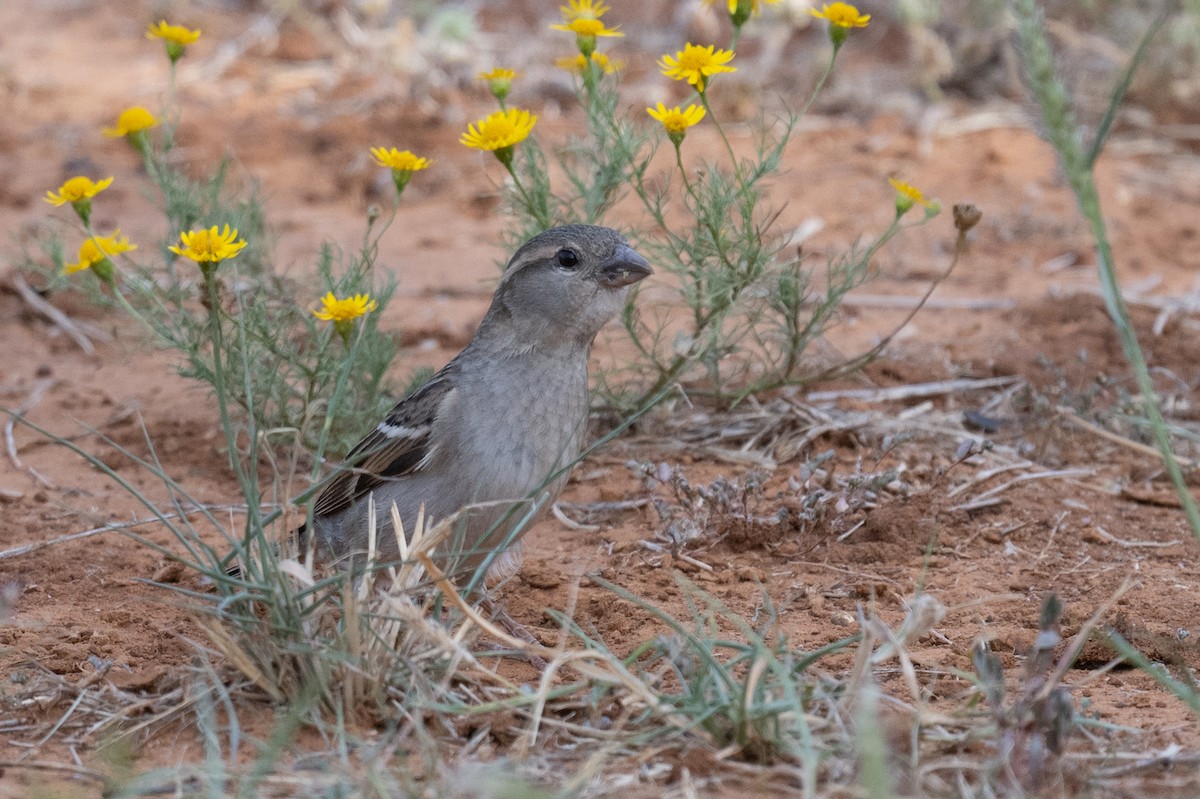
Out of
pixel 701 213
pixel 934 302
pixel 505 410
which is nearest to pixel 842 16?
pixel 701 213

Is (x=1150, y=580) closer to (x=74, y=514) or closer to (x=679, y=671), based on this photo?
(x=679, y=671)

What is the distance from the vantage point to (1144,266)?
26.1 ft

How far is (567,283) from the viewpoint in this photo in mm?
4523

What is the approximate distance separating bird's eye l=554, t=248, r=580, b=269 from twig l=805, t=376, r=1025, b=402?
72.2 inches

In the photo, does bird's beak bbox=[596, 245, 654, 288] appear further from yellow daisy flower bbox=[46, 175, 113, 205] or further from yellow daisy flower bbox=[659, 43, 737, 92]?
yellow daisy flower bbox=[46, 175, 113, 205]

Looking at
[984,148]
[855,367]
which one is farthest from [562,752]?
[984,148]

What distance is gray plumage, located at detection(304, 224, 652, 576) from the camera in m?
4.26

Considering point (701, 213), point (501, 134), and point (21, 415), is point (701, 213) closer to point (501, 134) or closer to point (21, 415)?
point (501, 134)

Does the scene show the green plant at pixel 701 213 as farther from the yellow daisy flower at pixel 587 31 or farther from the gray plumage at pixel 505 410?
the gray plumage at pixel 505 410

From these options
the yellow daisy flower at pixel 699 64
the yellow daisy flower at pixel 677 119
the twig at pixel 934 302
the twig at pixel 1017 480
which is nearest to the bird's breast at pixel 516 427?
the yellow daisy flower at pixel 677 119

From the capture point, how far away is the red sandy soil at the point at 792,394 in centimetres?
424

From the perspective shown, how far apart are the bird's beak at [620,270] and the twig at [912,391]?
1.74m

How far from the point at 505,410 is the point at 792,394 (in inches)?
81.2

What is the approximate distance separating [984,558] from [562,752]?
2172mm
